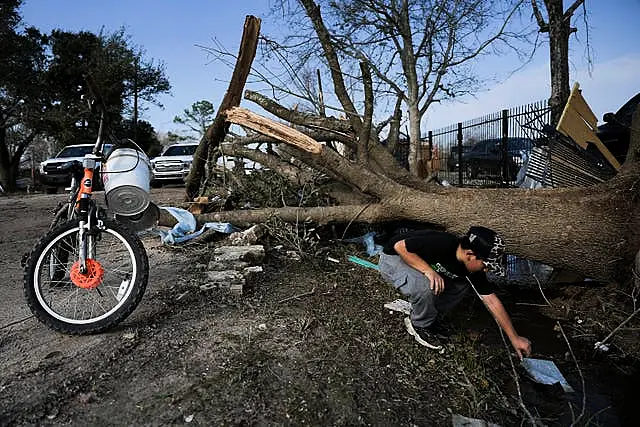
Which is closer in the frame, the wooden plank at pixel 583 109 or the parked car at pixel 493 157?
the wooden plank at pixel 583 109

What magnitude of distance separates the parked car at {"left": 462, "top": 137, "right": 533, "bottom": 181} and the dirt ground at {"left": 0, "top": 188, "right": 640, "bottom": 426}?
17.3 ft

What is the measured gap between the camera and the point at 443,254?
3029mm

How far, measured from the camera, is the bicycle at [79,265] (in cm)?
256

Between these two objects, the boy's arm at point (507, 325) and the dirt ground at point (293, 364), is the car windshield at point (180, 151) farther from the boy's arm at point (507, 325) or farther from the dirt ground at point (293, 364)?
the boy's arm at point (507, 325)

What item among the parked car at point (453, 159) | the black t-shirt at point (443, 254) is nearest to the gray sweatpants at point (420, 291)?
the black t-shirt at point (443, 254)

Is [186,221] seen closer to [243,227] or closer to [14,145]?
[243,227]

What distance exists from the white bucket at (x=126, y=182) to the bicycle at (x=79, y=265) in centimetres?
30

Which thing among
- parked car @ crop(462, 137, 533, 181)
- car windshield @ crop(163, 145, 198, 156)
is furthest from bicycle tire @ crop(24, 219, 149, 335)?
car windshield @ crop(163, 145, 198, 156)

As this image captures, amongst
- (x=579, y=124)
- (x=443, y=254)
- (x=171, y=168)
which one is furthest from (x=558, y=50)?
(x=171, y=168)

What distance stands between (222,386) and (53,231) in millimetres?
1424

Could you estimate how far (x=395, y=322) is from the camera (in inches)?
129

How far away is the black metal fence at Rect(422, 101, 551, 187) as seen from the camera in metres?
8.63

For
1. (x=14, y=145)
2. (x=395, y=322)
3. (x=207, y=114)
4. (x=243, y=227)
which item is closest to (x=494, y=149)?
(x=243, y=227)

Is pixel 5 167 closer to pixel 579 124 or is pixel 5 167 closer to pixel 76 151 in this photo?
pixel 76 151
